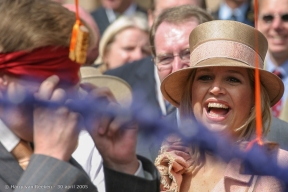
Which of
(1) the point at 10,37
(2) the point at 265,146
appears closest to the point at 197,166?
(2) the point at 265,146

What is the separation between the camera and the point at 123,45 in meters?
7.93

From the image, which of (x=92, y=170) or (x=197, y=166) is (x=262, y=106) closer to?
(x=197, y=166)

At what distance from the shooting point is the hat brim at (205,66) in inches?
176

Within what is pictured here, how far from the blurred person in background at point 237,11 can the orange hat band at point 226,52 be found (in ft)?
12.2

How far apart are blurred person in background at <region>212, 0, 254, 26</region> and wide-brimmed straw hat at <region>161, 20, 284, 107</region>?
12.0 feet

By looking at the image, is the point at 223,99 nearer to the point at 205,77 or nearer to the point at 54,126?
the point at 205,77

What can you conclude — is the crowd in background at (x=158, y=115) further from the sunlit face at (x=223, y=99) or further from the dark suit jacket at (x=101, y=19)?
the dark suit jacket at (x=101, y=19)

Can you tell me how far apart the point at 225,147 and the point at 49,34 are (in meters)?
0.97

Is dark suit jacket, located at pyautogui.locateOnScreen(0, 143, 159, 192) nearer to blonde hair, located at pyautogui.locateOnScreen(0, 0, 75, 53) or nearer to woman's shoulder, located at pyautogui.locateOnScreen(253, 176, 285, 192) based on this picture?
blonde hair, located at pyautogui.locateOnScreen(0, 0, 75, 53)

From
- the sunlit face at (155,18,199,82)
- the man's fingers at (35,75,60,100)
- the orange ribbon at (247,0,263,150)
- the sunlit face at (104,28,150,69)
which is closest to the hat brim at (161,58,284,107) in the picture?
the orange ribbon at (247,0,263,150)

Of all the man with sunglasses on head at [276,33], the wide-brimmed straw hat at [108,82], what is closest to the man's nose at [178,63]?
the wide-brimmed straw hat at [108,82]

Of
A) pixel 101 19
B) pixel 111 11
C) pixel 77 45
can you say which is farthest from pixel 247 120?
pixel 111 11

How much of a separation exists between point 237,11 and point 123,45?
1.25 meters

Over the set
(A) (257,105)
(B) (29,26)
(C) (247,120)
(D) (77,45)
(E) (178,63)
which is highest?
(B) (29,26)
